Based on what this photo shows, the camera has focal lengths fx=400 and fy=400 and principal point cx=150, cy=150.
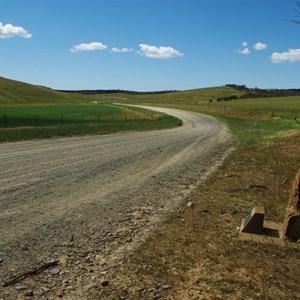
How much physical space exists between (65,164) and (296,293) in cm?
1023

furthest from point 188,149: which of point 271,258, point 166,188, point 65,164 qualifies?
point 271,258

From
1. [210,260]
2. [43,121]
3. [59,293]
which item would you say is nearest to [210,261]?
[210,260]

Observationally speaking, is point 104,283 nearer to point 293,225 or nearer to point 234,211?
point 293,225

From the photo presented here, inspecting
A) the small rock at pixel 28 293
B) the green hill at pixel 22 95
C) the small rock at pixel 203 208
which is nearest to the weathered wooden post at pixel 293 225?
the small rock at pixel 203 208

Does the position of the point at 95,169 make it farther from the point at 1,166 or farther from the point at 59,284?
the point at 59,284

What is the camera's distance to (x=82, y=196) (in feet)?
30.3

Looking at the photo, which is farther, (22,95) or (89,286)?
(22,95)

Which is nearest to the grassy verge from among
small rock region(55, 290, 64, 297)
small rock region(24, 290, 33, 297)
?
small rock region(55, 290, 64, 297)

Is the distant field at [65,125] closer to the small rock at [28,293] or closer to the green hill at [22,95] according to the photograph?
the small rock at [28,293]

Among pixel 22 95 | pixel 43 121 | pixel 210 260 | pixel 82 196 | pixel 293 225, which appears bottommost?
pixel 43 121

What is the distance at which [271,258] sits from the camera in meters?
5.71

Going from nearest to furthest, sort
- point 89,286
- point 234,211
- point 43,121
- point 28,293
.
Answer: point 28,293, point 89,286, point 234,211, point 43,121

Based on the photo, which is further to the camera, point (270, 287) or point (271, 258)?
point (271, 258)

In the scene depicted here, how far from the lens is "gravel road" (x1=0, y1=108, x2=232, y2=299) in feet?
20.3
